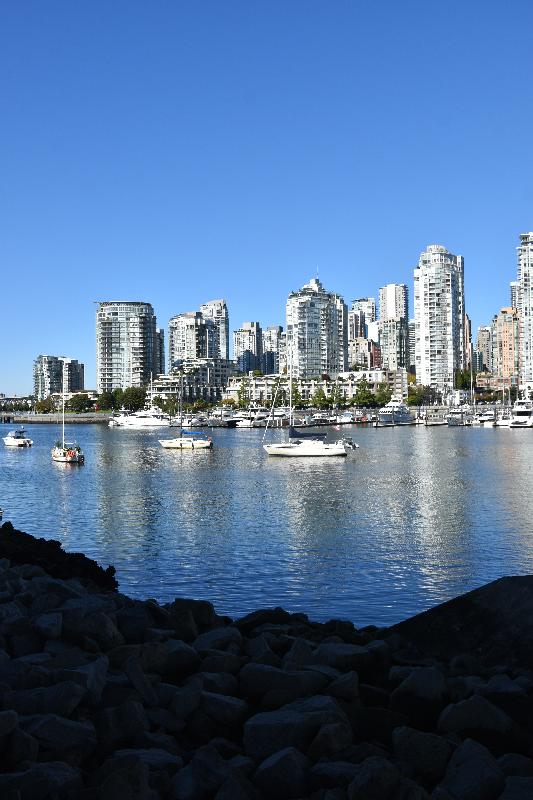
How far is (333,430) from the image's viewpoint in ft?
442

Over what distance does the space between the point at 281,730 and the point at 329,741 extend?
1.16 feet

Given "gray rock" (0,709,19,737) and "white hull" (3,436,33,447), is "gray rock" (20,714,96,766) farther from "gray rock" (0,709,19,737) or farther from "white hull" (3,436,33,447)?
"white hull" (3,436,33,447)

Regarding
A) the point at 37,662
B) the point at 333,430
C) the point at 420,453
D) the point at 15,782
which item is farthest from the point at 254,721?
the point at 333,430

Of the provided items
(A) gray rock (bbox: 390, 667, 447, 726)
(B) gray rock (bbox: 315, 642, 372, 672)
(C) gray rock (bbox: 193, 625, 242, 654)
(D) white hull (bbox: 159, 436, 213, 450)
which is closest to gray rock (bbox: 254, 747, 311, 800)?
(A) gray rock (bbox: 390, 667, 447, 726)

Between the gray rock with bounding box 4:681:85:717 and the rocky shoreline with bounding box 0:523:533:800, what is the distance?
0.05 feet

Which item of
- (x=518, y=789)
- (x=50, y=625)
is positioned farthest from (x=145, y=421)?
(x=518, y=789)

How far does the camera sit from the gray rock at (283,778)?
5.34 metres

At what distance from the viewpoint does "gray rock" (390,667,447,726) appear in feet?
23.1

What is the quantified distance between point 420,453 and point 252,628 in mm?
67290

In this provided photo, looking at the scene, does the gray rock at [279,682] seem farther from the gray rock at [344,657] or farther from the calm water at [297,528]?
the calm water at [297,528]

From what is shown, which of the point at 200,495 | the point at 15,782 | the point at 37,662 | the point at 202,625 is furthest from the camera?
the point at 200,495

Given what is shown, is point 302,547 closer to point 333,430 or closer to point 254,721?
point 254,721

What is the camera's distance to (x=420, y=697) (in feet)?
23.2

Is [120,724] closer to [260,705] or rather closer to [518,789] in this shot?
[260,705]
